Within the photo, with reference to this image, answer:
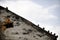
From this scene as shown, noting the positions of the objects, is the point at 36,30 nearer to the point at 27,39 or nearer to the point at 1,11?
the point at 27,39

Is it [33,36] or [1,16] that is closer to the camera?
[33,36]

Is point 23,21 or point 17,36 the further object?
point 23,21

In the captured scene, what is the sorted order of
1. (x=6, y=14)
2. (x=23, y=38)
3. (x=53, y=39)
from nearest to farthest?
(x=23, y=38) → (x=53, y=39) → (x=6, y=14)

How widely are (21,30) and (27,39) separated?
7.23 feet

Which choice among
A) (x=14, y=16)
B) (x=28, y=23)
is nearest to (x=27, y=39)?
(x=28, y=23)

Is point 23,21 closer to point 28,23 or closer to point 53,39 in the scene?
point 28,23

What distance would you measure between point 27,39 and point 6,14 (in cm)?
661

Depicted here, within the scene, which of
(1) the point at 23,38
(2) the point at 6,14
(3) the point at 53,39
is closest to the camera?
(1) the point at 23,38

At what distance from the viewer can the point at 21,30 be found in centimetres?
2219

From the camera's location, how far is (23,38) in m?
20.7

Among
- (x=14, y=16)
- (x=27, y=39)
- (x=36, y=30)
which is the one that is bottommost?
(x=27, y=39)

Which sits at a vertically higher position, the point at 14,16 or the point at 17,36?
the point at 14,16

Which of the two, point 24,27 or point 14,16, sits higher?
point 14,16

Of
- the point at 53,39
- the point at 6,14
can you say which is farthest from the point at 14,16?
the point at 53,39
